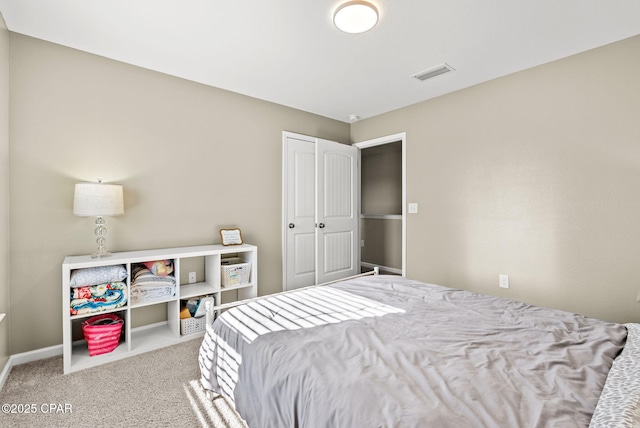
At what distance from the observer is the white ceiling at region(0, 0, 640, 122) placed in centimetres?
196

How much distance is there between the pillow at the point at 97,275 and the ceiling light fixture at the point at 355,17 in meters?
2.47

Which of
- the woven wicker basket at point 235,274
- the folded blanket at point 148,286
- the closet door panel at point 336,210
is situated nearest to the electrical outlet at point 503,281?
the closet door panel at point 336,210

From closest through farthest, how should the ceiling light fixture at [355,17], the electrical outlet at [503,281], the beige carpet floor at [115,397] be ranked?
the beige carpet floor at [115,397] → the ceiling light fixture at [355,17] → the electrical outlet at [503,281]

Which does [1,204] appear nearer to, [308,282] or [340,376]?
[340,376]

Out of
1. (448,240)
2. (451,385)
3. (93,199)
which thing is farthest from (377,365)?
(448,240)

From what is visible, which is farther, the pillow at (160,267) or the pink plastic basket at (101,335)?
the pillow at (160,267)

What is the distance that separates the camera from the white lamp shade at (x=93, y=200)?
2256mm

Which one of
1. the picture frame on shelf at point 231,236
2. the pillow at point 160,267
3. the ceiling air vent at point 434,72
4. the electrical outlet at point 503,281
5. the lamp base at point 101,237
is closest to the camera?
the lamp base at point 101,237

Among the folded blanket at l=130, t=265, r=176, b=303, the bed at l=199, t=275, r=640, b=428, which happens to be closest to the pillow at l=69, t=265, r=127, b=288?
the folded blanket at l=130, t=265, r=176, b=303

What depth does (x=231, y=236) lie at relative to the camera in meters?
3.22

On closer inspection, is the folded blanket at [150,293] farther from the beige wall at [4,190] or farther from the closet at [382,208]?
the closet at [382,208]

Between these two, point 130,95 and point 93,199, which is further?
point 130,95

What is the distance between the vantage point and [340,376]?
3.66ft

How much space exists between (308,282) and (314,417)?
116 inches
